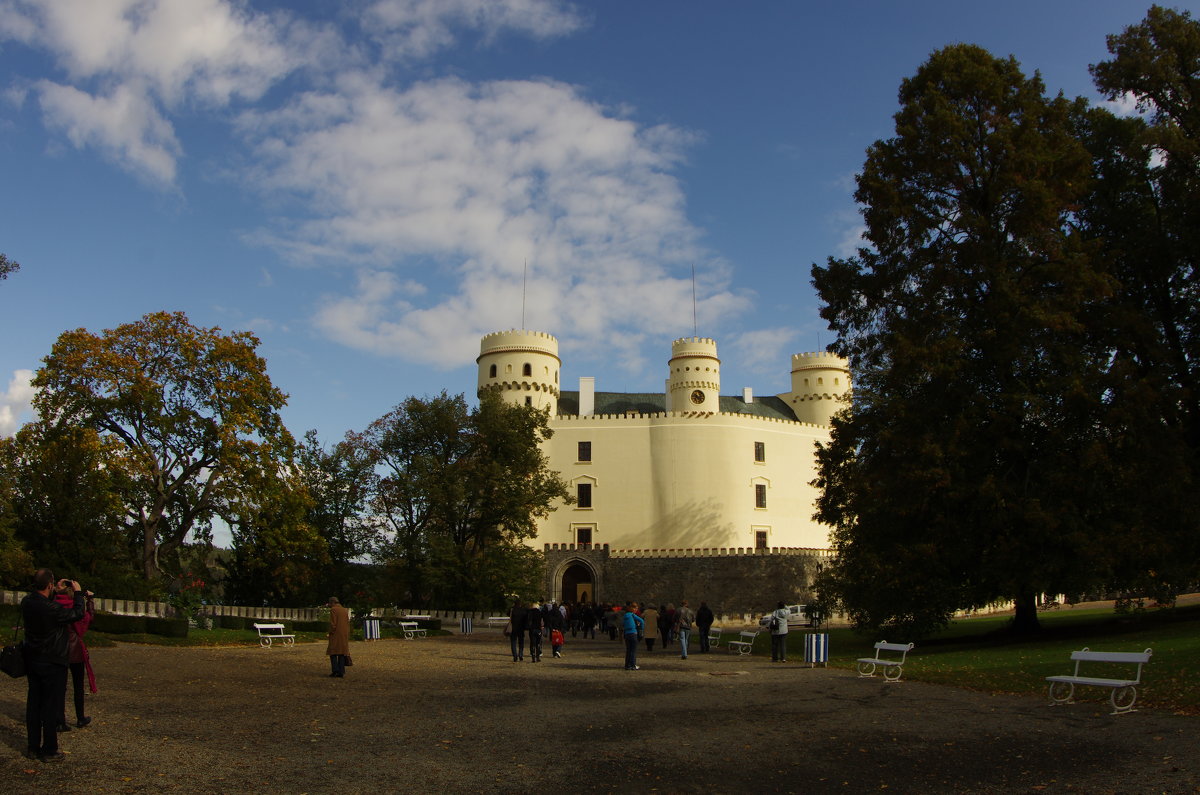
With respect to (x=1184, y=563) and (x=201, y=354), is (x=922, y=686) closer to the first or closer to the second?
(x=1184, y=563)

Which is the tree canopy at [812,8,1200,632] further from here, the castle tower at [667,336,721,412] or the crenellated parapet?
the castle tower at [667,336,721,412]

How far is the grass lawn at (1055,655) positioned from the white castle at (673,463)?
2410 centimetres

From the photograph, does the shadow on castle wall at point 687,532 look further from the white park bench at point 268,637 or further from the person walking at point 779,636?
the person walking at point 779,636

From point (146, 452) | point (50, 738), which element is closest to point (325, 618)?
point (146, 452)

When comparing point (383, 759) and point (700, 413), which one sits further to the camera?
point (700, 413)

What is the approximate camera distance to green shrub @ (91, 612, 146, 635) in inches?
811

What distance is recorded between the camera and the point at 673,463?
51.6m

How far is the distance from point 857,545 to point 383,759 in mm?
17516

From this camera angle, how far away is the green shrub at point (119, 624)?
811 inches

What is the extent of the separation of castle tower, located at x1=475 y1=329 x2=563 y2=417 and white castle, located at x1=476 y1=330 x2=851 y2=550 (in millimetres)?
58

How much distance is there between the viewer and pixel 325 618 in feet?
99.9

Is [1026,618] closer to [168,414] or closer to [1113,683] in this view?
[1113,683]

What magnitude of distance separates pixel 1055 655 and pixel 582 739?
37.1 ft

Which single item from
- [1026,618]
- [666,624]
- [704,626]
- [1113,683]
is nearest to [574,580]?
[666,624]
